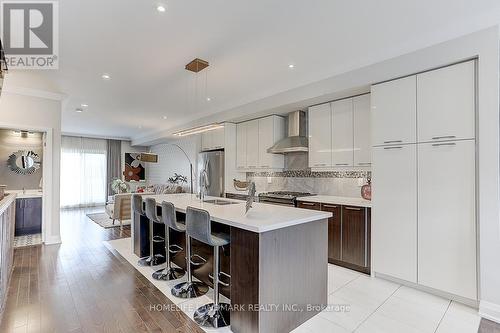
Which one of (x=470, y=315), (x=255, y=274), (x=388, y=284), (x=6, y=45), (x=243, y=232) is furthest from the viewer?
(x=388, y=284)

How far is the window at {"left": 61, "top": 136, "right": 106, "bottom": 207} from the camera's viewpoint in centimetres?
907

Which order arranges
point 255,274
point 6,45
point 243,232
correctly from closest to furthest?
point 255,274 → point 243,232 → point 6,45

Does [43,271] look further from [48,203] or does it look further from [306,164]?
[306,164]

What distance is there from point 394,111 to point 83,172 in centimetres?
1039

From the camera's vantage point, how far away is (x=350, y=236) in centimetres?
339

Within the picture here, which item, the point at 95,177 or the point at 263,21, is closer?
the point at 263,21

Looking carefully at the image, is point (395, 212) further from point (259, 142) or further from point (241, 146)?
point (241, 146)

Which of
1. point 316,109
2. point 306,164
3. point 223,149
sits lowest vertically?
point 306,164

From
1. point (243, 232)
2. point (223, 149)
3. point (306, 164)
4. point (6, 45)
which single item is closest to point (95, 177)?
point (223, 149)

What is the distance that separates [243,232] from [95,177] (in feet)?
31.9

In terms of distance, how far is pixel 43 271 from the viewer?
335 centimetres

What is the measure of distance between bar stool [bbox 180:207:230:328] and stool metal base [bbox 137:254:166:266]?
4.86 feet

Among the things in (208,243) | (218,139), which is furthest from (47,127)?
(208,243)

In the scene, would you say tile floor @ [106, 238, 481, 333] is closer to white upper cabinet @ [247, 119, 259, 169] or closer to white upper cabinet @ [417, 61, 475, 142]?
white upper cabinet @ [417, 61, 475, 142]
